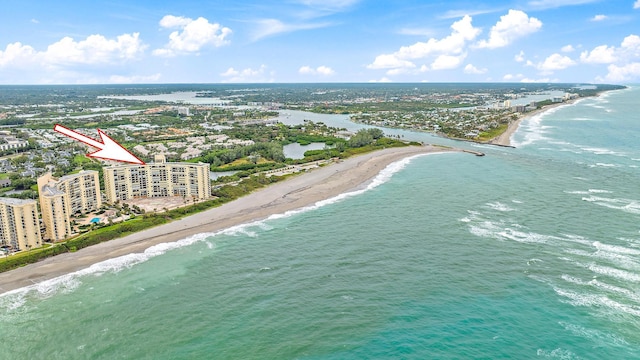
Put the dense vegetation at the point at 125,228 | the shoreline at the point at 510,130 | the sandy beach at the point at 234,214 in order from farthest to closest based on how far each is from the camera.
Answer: the shoreline at the point at 510,130 < the dense vegetation at the point at 125,228 < the sandy beach at the point at 234,214

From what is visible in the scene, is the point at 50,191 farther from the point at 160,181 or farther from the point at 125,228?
the point at 160,181

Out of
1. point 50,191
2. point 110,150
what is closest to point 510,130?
point 50,191

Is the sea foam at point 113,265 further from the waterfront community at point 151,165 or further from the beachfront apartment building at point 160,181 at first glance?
the beachfront apartment building at point 160,181

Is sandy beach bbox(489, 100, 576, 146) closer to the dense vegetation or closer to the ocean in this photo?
the ocean

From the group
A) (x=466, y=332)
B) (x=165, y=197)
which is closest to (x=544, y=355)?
(x=466, y=332)

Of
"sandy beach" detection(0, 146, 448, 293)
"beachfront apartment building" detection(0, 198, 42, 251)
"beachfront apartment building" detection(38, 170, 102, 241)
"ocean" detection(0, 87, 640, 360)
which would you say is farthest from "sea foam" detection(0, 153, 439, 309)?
"beachfront apartment building" detection(38, 170, 102, 241)

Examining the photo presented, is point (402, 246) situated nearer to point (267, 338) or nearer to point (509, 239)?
point (509, 239)

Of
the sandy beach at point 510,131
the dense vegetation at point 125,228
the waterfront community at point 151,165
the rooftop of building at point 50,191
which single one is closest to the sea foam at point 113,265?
the dense vegetation at point 125,228
